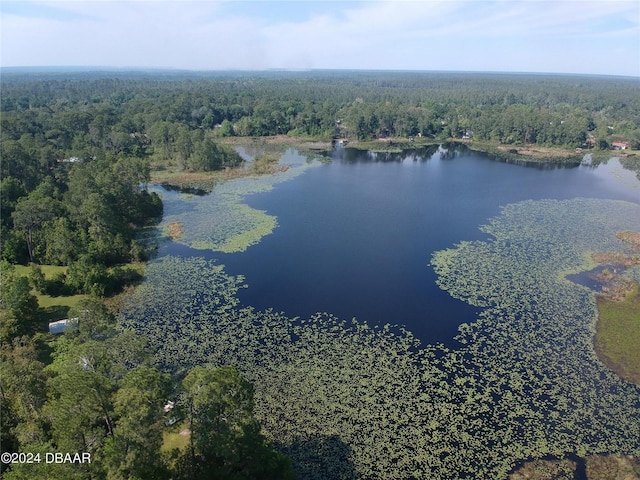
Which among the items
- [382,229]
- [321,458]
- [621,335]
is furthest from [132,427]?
[382,229]

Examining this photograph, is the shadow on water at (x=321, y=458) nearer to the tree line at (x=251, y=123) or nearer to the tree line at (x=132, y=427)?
the tree line at (x=132, y=427)

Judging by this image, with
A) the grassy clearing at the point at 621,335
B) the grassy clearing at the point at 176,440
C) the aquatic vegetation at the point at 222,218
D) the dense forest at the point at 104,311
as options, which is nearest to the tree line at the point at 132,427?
the dense forest at the point at 104,311

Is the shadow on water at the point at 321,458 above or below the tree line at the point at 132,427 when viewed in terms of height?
below

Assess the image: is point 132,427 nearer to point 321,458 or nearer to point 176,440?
point 176,440

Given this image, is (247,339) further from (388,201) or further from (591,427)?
(388,201)

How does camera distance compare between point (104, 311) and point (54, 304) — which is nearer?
point (104, 311)

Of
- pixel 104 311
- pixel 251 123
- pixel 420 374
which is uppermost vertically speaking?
pixel 251 123

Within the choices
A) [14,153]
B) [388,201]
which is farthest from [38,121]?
[388,201]
